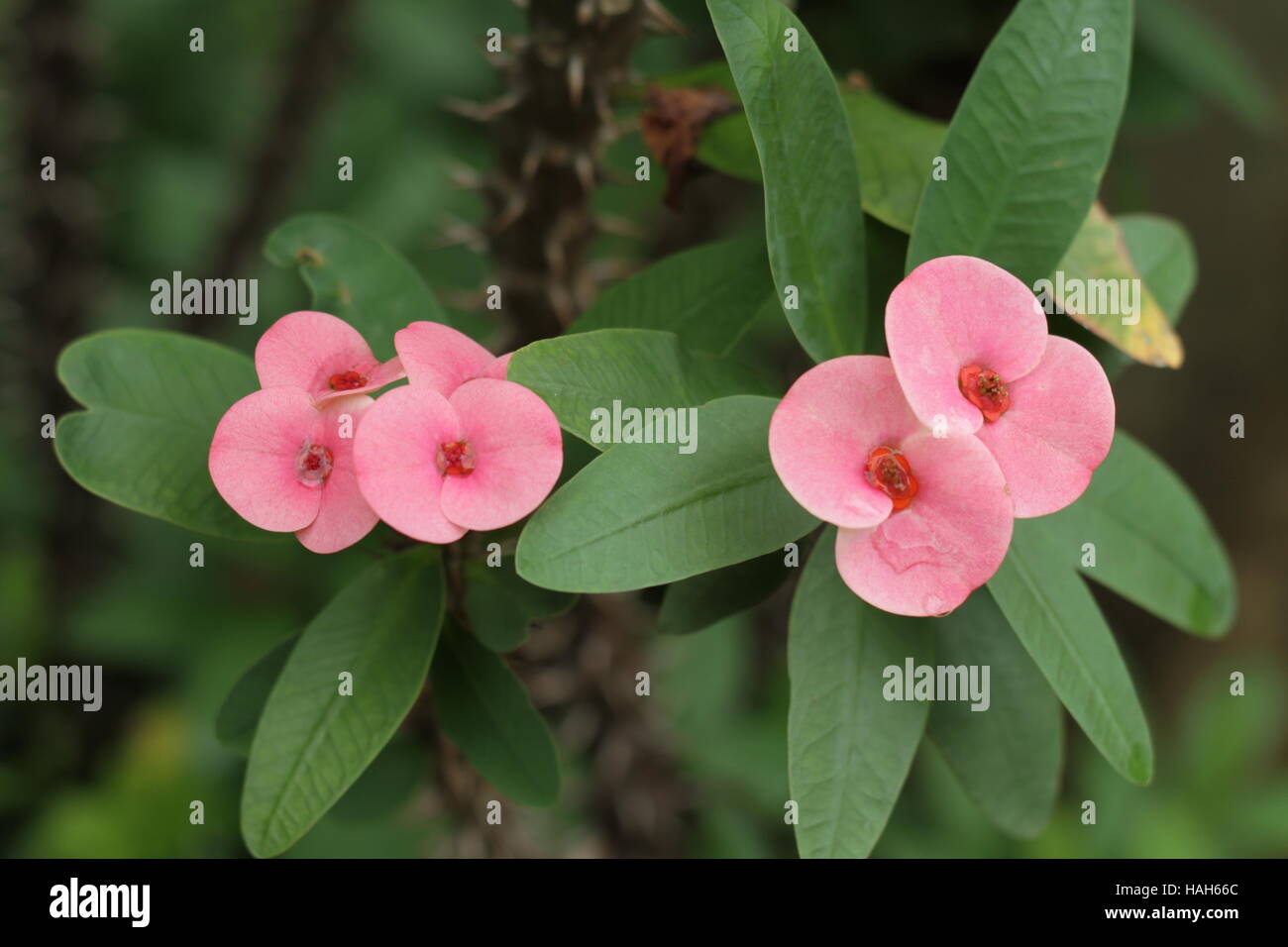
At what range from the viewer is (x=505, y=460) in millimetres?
536

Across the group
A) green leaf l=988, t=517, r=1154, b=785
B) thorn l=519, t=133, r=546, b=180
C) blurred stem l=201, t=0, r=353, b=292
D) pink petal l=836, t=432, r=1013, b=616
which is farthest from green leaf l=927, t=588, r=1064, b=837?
blurred stem l=201, t=0, r=353, b=292

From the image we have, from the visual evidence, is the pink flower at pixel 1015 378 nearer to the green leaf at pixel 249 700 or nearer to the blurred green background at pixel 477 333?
the green leaf at pixel 249 700

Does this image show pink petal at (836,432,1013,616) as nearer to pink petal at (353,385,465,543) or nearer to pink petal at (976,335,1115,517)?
pink petal at (976,335,1115,517)

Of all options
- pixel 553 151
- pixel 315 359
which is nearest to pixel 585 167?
pixel 553 151

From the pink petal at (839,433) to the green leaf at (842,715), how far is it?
0.08 meters

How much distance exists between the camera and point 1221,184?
2.05 m

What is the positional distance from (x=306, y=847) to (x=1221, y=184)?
2.04m

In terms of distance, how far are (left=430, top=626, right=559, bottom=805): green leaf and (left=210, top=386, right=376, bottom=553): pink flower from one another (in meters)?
0.15

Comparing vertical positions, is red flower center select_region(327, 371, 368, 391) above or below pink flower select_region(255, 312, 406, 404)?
below

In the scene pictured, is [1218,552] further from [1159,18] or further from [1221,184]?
[1221,184]

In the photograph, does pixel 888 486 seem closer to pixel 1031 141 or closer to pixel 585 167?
pixel 1031 141

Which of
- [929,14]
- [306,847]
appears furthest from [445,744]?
[929,14]

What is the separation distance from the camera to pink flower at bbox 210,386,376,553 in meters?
0.56

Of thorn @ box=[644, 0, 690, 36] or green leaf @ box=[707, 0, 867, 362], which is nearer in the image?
green leaf @ box=[707, 0, 867, 362]
